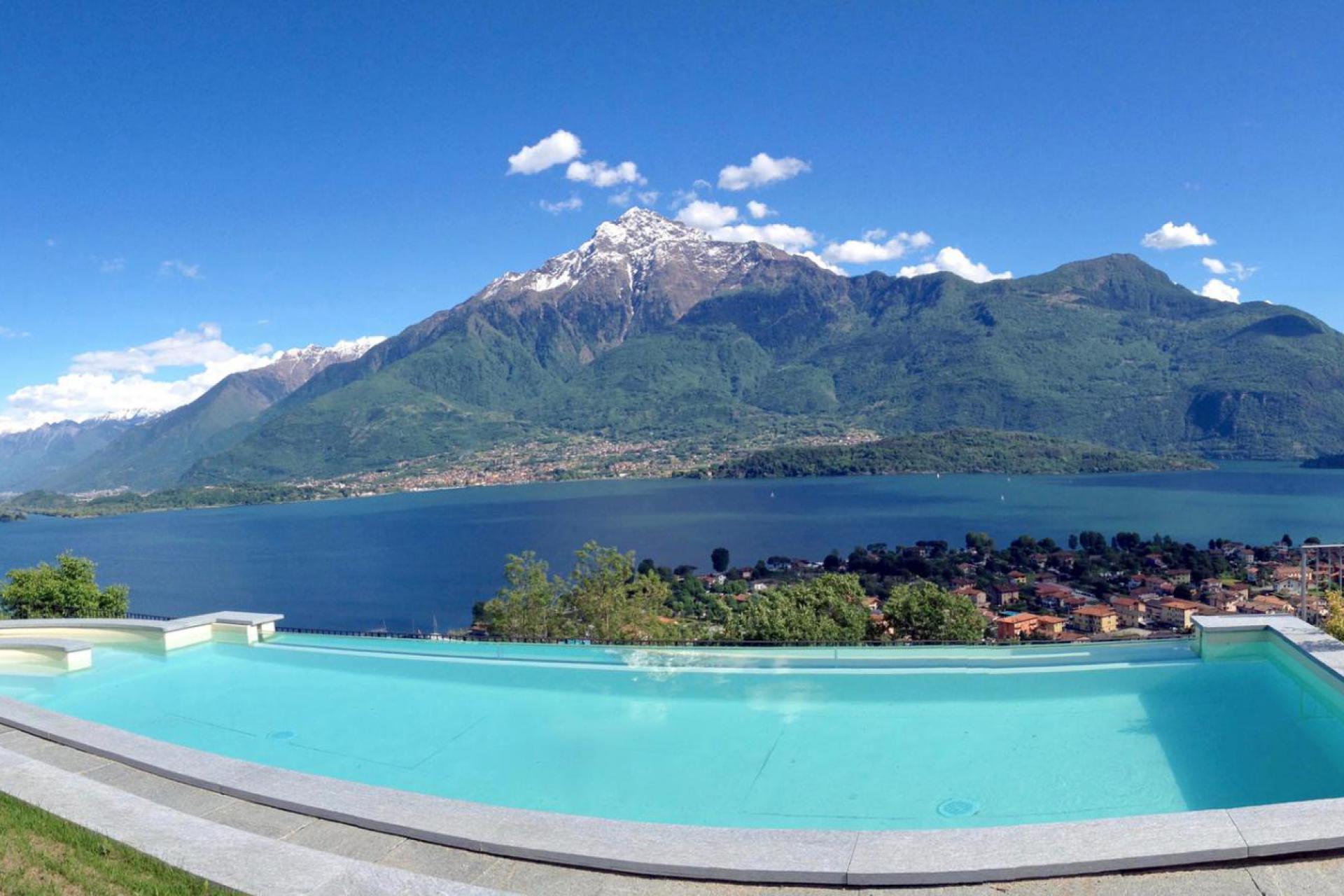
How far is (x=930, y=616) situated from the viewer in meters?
10.9

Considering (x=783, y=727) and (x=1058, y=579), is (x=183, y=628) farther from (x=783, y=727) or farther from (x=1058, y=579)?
(x=1058, y=579)

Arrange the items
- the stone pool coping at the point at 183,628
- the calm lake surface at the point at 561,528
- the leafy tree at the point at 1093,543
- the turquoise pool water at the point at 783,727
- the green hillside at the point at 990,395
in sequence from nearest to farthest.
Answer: the turquoise pool water at the point at 783,727, the stone pool coping at the point at 183,628, the leafy tree at the point at 1093,543, the calm lake surface at the point at 561,528, the green hillside at the point at 990,395

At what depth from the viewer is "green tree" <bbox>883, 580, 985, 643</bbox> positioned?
35.1 feet

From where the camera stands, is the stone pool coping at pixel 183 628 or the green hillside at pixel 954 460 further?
the green hillside at pixel 954 460

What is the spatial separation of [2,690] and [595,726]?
522cm

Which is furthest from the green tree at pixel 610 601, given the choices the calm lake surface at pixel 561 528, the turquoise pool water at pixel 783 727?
the calm lake surface at pixel 561 528

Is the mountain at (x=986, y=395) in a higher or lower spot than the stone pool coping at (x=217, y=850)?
higher

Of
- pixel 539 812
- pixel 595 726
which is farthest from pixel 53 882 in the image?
pixel 595 726

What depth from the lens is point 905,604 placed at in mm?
11109

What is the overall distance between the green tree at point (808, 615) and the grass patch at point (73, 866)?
7.27 m

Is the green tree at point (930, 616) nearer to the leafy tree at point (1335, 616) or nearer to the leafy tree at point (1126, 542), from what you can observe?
the leafy tree at point (1335, 616)

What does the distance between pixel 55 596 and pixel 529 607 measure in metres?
7.80

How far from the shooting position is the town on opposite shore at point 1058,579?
27.5 metres

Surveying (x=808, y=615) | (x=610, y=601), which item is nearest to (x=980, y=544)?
(x=610, y=601)
